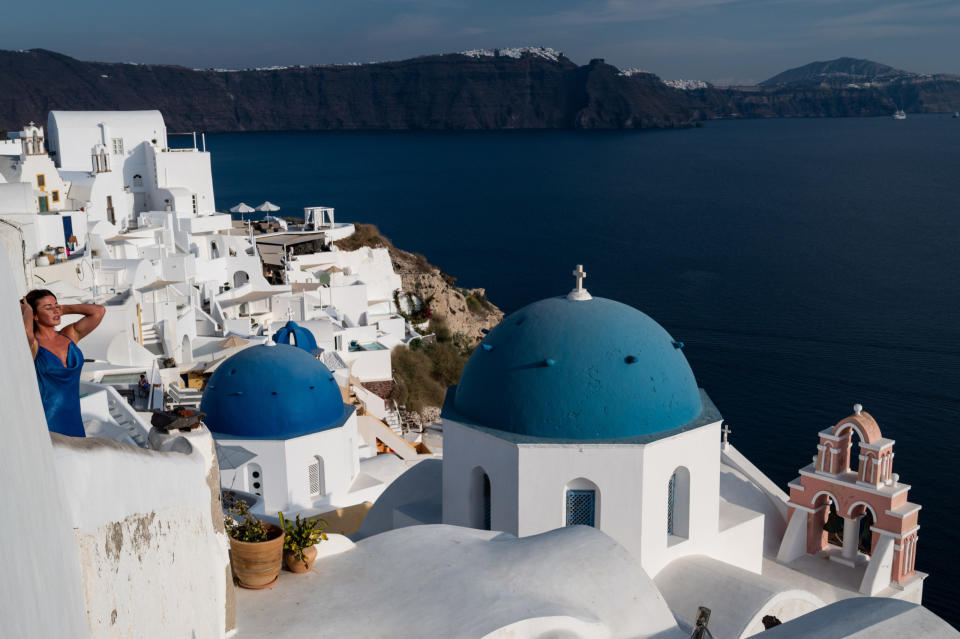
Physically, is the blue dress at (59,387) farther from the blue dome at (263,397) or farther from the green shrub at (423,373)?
the green shrub at (423,373)

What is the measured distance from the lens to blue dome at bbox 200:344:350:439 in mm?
14383

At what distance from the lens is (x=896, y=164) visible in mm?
111562

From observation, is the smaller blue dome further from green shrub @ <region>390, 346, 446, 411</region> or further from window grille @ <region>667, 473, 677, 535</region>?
green shrub @ <region>390, 346, 446, 411</region>

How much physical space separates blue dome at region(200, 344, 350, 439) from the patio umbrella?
61cm

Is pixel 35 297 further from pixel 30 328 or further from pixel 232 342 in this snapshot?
pixel 232 342

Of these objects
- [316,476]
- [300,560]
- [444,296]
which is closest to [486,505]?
[300,560]

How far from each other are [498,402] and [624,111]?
196731mm

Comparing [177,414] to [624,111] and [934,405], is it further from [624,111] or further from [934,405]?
[624,111]

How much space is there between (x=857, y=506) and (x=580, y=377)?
209 inches

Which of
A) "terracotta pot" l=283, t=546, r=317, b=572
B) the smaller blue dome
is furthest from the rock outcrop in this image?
"terracotta pot" l=283, t=546, r=317, b=572

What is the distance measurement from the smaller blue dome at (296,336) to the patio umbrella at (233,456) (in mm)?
4914

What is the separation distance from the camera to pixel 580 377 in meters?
10.8

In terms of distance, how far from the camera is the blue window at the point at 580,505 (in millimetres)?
10719

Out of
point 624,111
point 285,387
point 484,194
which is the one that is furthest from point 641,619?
point 624,111
